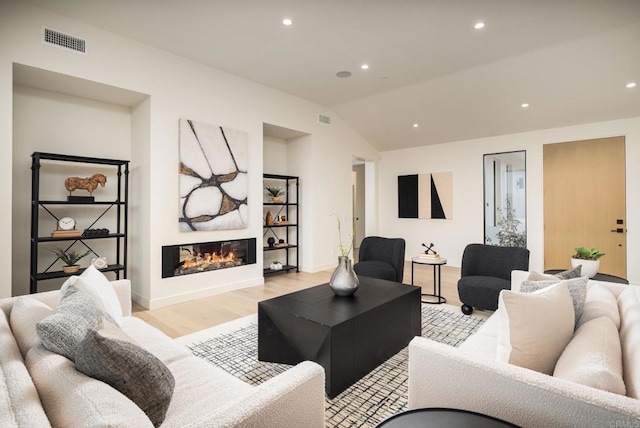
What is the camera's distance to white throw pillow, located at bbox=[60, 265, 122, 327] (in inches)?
66.5

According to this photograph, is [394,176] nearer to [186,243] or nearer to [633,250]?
[633,250]

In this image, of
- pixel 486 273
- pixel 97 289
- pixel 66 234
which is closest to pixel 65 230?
pixel 66 234

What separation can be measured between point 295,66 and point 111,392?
174 inches

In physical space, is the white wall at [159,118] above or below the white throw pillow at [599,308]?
above

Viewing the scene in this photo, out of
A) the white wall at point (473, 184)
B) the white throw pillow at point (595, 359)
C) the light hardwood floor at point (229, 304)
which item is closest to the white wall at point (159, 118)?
the light hardwood floor at point (229, 304)

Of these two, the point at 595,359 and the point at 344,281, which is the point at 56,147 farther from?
the point at 595,359

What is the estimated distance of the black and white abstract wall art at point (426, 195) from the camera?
269 inches

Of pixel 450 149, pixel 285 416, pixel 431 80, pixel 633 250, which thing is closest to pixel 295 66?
pixel 431 80

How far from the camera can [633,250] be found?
16.0 feet

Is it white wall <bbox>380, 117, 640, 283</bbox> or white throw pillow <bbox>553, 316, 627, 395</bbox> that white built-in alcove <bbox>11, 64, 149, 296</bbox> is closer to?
white throw pillow <bbox>553, 316, 627, 395</bbox>

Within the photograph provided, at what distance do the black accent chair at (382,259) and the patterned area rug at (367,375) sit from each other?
782 mm

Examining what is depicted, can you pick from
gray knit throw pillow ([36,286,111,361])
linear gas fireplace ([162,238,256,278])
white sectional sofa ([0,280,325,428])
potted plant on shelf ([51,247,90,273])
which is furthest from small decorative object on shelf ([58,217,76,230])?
gray knit throw pillow ([36,286,111,361])

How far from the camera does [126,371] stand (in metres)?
0.94
